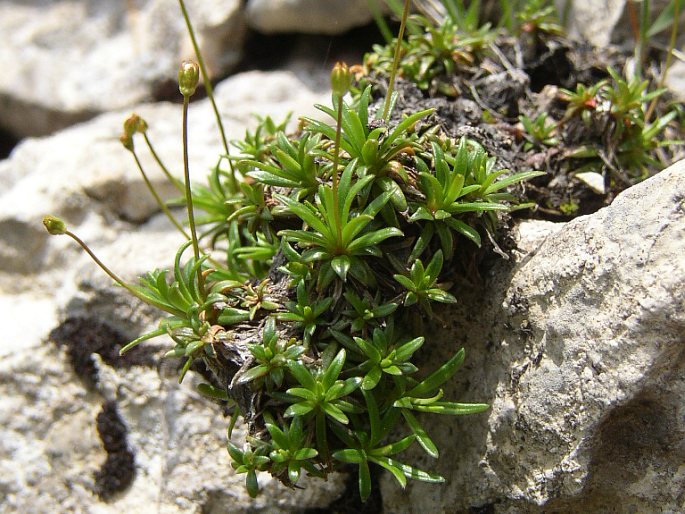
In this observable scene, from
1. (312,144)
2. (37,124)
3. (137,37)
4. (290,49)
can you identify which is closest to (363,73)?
(312,144)

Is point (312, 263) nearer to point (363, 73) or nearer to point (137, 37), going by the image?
point (363, 73)

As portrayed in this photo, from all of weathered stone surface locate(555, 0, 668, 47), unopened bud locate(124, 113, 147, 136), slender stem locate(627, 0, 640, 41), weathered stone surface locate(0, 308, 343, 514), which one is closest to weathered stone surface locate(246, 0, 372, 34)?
weathered stone surface locate(555, 0, 668, 47)

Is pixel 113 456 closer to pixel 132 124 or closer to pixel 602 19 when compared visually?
pixel 132 124

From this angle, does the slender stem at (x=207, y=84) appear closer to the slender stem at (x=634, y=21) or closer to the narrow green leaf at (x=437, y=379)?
the narrow green leaf at (x=437, y=379)

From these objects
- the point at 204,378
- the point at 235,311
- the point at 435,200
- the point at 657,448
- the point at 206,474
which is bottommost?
the point at 206,474

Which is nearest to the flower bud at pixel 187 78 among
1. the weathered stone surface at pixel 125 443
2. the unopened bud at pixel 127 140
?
the unopened bud at pixel 127 140

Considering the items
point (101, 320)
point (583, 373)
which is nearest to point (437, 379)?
point (583, 373)
